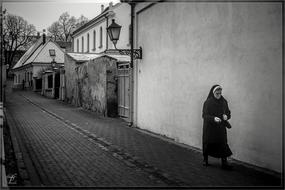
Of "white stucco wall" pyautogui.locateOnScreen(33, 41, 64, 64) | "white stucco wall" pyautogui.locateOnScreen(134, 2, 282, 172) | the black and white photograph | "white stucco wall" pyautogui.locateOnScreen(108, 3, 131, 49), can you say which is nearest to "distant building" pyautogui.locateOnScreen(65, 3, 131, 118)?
"white stucco wall" pyautogui.locateOnScreen(108, 3, 131, 49)

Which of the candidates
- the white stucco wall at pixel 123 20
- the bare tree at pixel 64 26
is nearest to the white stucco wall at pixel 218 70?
the white stucco wall at pixel 123 20

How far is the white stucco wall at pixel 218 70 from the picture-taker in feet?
21.9

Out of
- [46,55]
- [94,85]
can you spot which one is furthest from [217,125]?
[46,55]

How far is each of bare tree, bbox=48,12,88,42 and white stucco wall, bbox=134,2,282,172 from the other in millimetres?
56832

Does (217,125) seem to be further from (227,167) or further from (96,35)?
(96,35)

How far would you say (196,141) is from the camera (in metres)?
9.24

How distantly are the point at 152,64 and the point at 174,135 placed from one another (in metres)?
2.87

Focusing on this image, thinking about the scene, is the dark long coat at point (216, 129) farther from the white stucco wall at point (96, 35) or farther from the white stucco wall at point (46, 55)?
the white stucco wall at point (46, 55)

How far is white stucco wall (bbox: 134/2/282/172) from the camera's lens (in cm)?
667

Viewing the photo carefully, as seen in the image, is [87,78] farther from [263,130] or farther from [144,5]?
[263,130]

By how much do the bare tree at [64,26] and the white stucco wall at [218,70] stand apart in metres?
56.8

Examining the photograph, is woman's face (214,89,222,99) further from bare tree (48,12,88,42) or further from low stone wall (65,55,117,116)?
bare tree (48,12,88,42)

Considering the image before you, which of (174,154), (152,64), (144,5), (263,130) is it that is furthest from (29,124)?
(263,130)

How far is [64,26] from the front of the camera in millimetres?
67688
